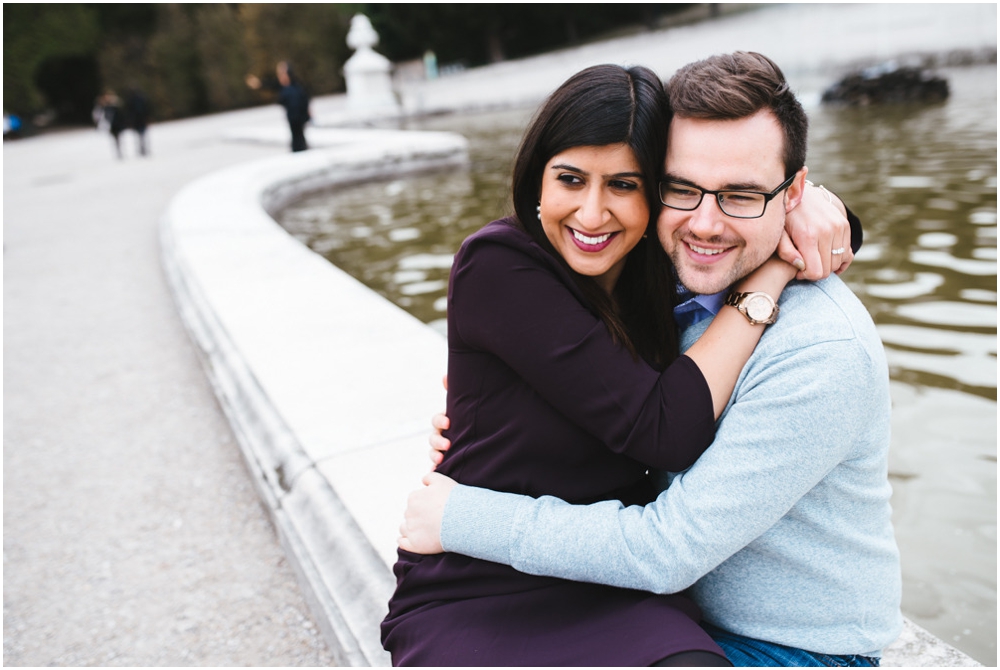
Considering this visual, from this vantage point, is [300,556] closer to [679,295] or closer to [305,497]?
[305,497]

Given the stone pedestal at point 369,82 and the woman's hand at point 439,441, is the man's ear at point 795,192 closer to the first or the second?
the woman's hand at point 439,441

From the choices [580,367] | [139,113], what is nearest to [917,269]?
[580,367]

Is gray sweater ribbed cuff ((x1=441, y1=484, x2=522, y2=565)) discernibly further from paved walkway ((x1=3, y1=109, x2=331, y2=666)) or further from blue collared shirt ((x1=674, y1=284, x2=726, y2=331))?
paved walkway ((x1=3, y1=109, x2=331, y2=666))

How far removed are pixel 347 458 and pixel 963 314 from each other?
4.34 m

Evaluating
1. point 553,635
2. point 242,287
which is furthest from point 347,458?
point 242,287

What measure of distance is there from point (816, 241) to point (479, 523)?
947 mm

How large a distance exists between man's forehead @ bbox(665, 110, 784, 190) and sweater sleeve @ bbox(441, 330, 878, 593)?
0.41 metres

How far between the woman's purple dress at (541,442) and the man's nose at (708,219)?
1.00ft

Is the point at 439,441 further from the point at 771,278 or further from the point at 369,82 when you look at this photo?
the point at 369,82

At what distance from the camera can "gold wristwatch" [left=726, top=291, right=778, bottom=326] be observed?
1603 mm

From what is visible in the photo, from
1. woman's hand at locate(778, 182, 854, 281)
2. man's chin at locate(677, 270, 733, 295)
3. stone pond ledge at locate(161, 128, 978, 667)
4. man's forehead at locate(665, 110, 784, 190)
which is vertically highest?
man's forehead at locate(665, 110, 784, 190)

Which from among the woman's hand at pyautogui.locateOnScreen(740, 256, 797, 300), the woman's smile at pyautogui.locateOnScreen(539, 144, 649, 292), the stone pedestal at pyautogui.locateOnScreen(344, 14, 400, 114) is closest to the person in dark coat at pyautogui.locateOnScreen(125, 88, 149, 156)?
the stone pedestal at pyautogui.locateOnScreen(344, 14, 400, 114)

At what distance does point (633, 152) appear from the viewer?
1.68 m

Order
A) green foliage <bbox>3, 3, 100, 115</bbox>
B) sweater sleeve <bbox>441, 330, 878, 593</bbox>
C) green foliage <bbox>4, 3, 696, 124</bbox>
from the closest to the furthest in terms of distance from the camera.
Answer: sweater sleeve <bbox>441, 330, 878, 593</bbox> → green foliage <bbox>3, 3, 100, 115</bbox> → green foliage <bbox>4, 3, 696, 124</bbox>
